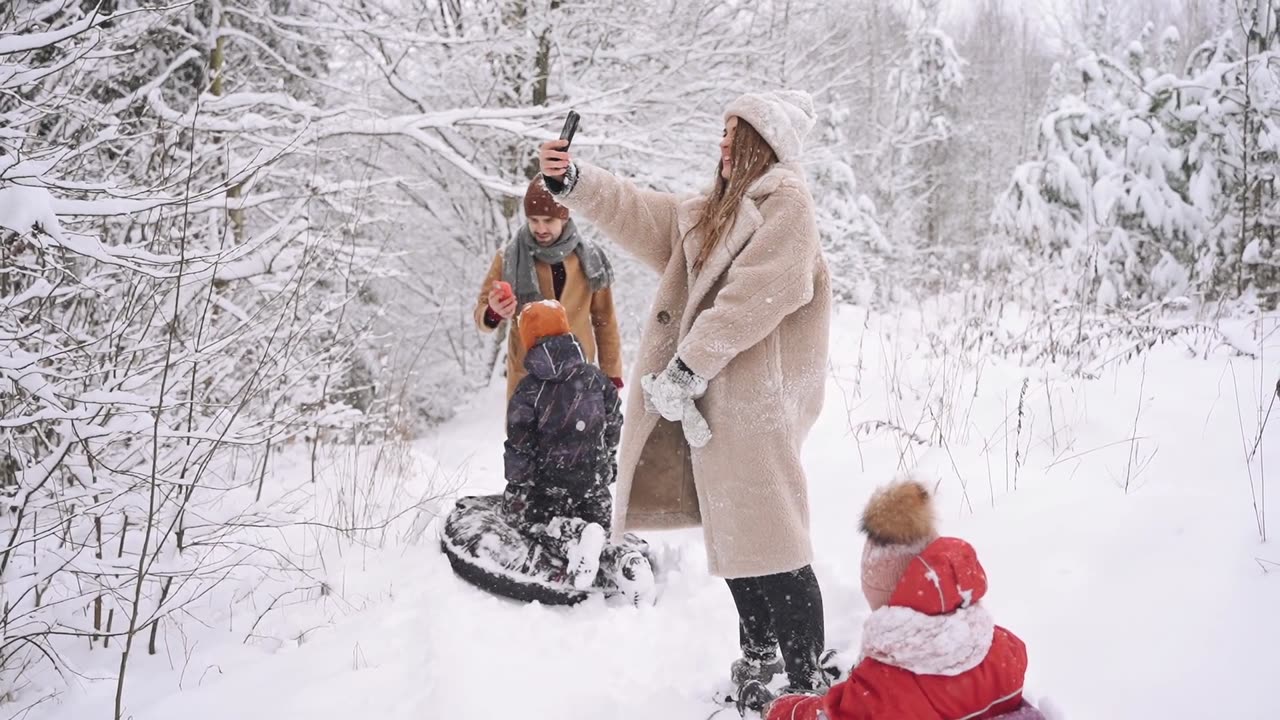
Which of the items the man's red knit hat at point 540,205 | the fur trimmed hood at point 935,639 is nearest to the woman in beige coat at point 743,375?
the fur trimmed hood at point 935,639

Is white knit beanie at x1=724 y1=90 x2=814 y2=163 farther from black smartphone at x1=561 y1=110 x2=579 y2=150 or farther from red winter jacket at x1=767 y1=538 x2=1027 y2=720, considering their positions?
red winter jacket at x1=767 y1=538 x2=1027 y2=720

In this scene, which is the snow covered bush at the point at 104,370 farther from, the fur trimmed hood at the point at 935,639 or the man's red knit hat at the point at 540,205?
the fur trimmed hood at the point at 935,639

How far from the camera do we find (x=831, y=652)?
229 centimetres

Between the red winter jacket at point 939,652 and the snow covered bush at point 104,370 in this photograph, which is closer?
the red winter jacket at point 939,652

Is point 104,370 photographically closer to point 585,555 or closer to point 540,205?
point 585,555

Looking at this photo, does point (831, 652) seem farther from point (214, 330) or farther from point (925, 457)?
point (214, 330)

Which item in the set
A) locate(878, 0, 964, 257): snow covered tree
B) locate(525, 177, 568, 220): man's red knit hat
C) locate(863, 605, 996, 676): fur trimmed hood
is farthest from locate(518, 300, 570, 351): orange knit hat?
locate(878, 0, 964, 257): snow covered tree

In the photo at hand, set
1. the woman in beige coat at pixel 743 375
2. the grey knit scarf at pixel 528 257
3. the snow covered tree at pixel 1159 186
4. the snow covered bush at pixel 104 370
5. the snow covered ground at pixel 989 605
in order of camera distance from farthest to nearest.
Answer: the snow covered tree at pixel 1159 186, the grey knit scarf at pixel 528 257, the snow covered ground at pixel 989 605, the woman in beige coat at pixel 743 375, the snow covered bush at pixel 104 370

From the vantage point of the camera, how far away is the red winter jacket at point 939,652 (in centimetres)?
138

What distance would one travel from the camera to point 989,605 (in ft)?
8.23

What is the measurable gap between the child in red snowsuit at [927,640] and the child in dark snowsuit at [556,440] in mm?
1729

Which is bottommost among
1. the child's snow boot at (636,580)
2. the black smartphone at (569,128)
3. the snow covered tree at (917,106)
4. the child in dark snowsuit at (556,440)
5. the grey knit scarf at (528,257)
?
the child's snow boot at (636,580)

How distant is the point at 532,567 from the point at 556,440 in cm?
55

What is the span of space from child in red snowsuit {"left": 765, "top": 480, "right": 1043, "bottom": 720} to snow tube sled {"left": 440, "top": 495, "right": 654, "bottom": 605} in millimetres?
1575
